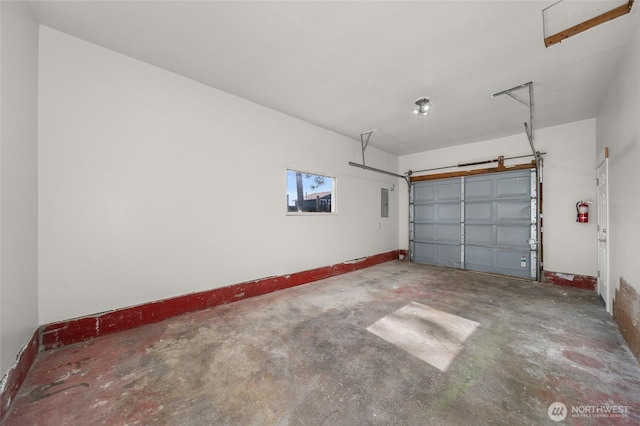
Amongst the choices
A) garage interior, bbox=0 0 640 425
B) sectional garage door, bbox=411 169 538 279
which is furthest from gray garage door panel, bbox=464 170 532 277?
garage interior, bbox=0 0 640 425

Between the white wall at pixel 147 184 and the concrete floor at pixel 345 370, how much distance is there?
0.61m

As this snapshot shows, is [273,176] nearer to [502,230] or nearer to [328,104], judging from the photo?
[328,104]

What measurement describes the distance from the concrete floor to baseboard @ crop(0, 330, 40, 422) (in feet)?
0.19

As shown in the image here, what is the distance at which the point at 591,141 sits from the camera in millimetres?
4355

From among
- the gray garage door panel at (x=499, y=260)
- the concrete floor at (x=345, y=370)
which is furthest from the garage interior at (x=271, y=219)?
the gray garage door panel at (x=499, y=260)

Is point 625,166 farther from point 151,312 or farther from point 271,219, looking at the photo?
point 151,312

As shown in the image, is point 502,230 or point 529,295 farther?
point 502,230

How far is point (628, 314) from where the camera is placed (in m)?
2.35

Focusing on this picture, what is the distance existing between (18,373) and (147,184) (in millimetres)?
A: 1924

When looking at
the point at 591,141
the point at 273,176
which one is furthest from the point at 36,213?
the point at 591,141

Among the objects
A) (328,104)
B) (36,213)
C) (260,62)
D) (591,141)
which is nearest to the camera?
(36,213)

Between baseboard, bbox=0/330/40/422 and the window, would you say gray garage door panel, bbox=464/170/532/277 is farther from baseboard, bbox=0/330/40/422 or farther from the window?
baseboard, bbox=0/330/40/422

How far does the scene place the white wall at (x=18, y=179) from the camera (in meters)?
1.68

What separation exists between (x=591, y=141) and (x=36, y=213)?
8249 mm
